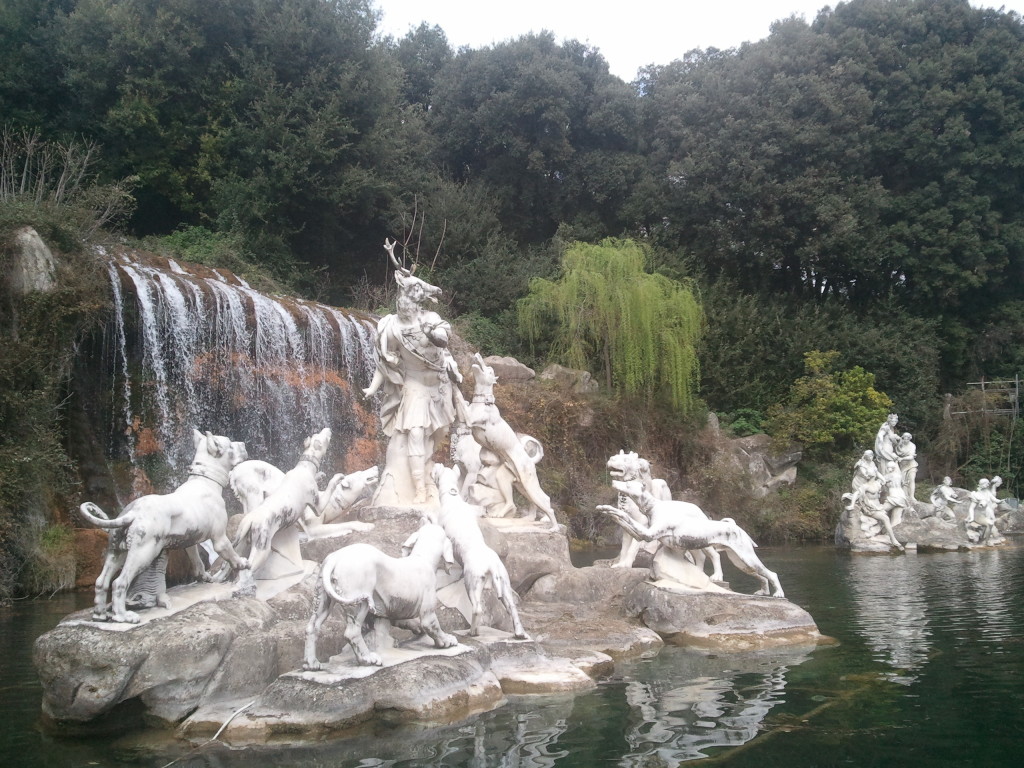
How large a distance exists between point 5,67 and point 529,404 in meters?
15.2

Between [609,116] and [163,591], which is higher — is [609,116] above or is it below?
above

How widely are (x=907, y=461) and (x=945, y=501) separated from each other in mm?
1354

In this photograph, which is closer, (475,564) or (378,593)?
(378,593)

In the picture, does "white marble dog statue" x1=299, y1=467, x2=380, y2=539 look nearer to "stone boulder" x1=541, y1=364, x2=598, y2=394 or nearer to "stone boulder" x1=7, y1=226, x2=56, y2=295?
"stone boulder" x1=7, y1=226, x2=56, y2=295

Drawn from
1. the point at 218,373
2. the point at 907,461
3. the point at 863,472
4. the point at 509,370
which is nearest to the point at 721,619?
the point at 218,373

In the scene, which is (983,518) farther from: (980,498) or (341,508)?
(341,508)

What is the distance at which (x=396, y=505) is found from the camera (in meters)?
8.47

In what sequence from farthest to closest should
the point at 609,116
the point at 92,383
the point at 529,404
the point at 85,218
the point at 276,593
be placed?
the point at 609,116
the point at 529,404
the point at 85,218
the point at 92,383
the point at 276,593

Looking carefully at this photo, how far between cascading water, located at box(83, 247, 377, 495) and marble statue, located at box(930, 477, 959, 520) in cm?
1233

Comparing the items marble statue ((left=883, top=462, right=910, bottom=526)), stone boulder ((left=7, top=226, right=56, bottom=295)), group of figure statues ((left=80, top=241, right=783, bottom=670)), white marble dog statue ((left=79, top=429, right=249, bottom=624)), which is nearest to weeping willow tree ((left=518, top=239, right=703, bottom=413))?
marble statue ((left=883, top=462, right=910, bottom=526))

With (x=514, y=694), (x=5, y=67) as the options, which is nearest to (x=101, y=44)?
(x=5, y=67)

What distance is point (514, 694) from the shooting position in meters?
5.89

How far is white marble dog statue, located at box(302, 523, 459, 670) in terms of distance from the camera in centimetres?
525

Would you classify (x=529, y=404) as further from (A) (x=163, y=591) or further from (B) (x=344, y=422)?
(A) (x=163, y=591)
